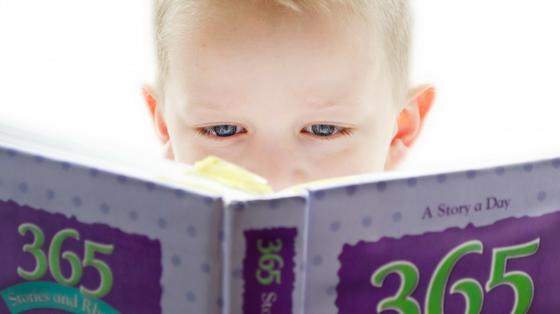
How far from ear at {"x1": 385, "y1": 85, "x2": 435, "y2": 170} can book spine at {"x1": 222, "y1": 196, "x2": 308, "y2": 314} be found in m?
0.48

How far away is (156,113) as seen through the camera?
97 cm

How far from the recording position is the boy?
2.43 ft

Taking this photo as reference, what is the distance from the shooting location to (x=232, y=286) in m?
0.50

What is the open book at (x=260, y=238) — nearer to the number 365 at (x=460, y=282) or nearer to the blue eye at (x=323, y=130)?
the number 365 at (x=460, y=282)

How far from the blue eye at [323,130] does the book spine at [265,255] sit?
295 millimetres

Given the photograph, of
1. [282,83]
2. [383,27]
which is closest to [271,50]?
[282,83]

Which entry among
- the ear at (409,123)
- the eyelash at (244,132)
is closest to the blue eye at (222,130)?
the eyelash at (244,132)

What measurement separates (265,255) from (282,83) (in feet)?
0.91

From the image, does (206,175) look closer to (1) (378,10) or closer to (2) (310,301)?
(2) (310,301)

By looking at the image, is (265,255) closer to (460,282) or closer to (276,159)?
(460,282)

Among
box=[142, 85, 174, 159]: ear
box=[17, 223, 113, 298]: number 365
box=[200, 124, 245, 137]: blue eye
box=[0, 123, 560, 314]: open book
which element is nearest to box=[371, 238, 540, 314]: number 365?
box=[0, 123, 560, 314]: open book

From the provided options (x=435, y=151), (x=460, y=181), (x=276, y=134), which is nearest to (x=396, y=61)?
(x=276, y=134)

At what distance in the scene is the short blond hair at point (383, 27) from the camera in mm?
796

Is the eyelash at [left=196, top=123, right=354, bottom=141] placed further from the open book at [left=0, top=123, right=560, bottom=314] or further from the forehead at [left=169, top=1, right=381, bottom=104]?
the open book at [left=0, top=123, right=560, bottom=314]
